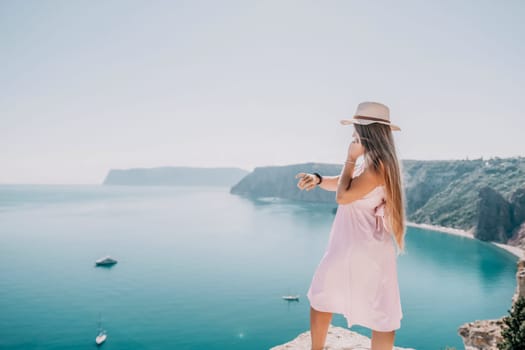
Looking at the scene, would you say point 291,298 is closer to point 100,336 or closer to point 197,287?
point 197,287

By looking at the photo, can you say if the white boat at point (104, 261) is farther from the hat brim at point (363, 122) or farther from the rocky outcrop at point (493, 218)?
the rocky outcrop at point (493, 218)

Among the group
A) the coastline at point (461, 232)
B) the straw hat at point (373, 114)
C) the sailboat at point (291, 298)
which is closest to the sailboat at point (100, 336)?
the sailboat at point (291, 298)

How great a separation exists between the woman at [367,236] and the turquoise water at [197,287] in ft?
113

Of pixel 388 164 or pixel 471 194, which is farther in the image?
pixel 471 194

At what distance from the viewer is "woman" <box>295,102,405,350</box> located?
283cm

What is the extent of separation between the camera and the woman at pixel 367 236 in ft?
9.28

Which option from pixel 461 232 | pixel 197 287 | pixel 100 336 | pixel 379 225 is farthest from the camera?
pixel 461 232

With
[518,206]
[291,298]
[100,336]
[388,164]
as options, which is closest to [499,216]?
[518,206]

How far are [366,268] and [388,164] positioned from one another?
942 millimetres

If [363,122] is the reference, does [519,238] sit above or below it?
below

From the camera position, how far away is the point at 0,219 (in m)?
112

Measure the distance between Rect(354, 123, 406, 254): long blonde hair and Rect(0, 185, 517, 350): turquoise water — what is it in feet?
115

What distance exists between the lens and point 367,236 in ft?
9.96

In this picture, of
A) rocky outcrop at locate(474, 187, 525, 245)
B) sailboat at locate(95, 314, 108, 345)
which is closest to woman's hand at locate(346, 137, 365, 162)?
sailboat at locate(95, 314, 108, 345)
